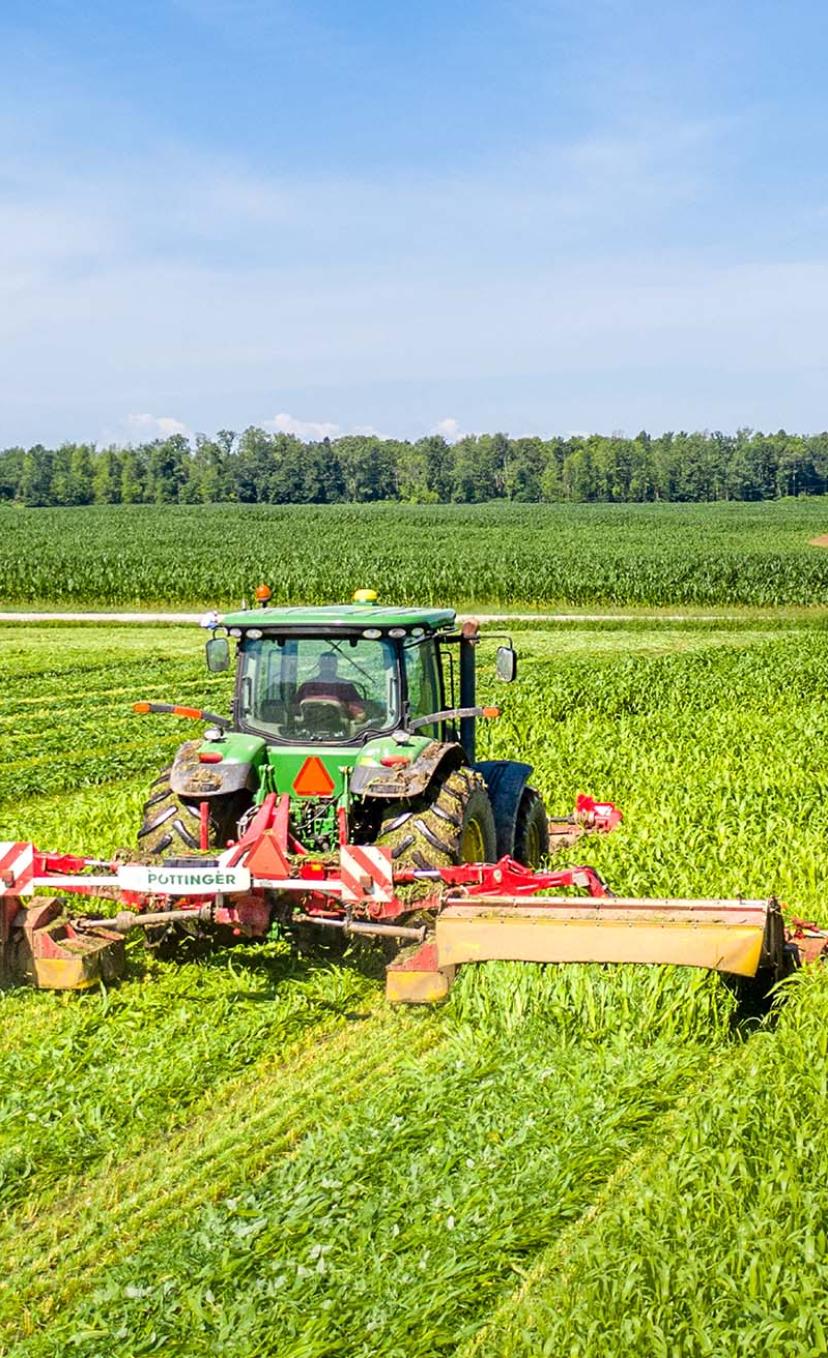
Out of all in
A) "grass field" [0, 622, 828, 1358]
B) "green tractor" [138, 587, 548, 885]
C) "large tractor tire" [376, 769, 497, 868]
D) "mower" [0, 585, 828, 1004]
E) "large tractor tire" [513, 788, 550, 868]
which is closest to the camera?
"grass field" [0, 622, 828, 1358]

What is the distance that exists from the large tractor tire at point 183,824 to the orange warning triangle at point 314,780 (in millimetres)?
408

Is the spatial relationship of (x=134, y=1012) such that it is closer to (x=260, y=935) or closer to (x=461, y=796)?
(x=260, y=935)

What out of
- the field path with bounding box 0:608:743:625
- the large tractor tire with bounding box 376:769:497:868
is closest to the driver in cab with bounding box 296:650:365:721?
the large tractor tire with bounding box 376:769:497:868

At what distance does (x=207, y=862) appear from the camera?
7.87 meters

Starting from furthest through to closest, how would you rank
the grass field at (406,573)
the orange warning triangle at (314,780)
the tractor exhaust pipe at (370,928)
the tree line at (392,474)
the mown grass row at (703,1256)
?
the tree line at (392,474) → the grass field at (406,573) → the orange warning triangle at (314,780) → the tractor exhaust pipe at (370,928) → the mown grass row at (703,1256)

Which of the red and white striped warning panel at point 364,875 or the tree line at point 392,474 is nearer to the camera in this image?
the red and white striped warning panel at point 364,875

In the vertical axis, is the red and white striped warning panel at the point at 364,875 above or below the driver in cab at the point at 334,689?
below

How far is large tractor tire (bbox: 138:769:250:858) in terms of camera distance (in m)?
8.62

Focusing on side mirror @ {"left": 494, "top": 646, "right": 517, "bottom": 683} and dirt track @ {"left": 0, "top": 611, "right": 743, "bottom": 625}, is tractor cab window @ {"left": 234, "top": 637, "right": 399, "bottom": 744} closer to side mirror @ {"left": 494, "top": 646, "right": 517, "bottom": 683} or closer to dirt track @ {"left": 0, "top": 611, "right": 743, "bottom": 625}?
side mirror @ {"left": 494, "top": 646, "right": 517, "bottom": 683}

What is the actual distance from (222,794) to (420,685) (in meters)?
1.55

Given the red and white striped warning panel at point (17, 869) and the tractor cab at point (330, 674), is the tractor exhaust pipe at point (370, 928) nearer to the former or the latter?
the tractor cab at point (330, 674)

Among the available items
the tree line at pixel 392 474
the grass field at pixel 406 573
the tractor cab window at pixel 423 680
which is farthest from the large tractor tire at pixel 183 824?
the tree line at pixel 392 474

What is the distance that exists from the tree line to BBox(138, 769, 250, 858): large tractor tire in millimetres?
125280

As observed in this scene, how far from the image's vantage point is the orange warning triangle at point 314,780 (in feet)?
28.9
